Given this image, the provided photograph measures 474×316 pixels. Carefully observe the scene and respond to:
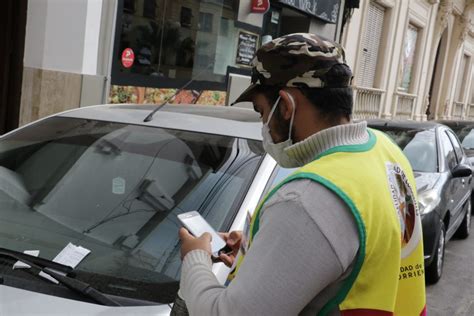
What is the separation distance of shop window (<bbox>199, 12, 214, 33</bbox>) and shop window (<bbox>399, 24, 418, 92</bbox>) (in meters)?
11.8

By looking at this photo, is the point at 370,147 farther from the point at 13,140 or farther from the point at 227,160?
the point at 13,140

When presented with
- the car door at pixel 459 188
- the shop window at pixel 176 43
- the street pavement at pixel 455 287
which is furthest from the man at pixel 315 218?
the shop window at pixel 176 43

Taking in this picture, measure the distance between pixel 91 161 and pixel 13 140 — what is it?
0.53 meters

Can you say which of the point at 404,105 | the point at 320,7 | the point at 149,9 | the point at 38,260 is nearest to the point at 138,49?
the point at 149,9

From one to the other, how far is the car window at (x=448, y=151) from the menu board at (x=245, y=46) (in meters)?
5.39

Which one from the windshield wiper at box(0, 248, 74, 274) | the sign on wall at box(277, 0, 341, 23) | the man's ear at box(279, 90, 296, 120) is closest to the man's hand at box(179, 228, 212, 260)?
the man's ear at box(279, 90, 296, 120)

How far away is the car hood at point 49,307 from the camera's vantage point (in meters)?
1.75

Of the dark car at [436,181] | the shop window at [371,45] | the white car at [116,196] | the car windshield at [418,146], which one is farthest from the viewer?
the shop window at [371,45]

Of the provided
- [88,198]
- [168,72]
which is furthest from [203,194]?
[168,72]

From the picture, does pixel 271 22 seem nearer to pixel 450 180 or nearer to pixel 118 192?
pixel 450 180

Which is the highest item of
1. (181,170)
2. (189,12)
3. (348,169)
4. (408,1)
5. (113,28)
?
(408,1)

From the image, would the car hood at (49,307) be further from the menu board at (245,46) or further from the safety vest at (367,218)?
the menu board at (245,46)

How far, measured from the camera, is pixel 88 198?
2.65 m

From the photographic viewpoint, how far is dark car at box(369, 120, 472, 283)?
5.11 meters
